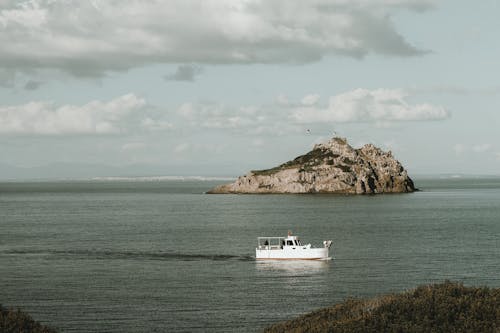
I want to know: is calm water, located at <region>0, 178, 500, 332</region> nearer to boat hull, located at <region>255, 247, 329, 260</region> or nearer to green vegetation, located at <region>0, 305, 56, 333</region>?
boat hull, located at <region>255, 247, 329, 260</region>

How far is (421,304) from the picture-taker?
1417 inches

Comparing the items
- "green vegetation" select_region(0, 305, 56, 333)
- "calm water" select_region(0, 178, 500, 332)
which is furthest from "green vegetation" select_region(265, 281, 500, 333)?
"calm water" select_region(0, 178, 500, 332)

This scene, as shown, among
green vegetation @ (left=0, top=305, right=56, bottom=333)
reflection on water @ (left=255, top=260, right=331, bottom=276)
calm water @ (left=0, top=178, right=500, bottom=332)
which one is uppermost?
green vegetation @ (left=0, top=305, right=56, bottom=333)

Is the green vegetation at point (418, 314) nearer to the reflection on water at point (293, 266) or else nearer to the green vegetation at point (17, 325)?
the green vegetation at point (17, 325)

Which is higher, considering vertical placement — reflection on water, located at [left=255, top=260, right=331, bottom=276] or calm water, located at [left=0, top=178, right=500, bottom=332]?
calm water, located at [left=0, top=178, right=500, bottom=332]

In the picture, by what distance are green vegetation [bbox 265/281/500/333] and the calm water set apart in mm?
13629

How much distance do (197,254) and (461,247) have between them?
40.3m

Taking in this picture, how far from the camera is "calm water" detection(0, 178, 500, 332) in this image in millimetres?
55372

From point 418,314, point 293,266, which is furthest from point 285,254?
point 418,314

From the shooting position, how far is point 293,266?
84812 mm

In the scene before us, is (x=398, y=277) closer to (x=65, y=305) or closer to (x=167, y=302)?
(x=167, y=302)

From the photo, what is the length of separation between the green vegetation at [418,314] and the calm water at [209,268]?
537 inches

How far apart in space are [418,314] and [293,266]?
5047 cm

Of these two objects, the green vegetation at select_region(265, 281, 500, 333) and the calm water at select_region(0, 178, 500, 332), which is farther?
the calm water at select_region(0, 178, 500, 332)
